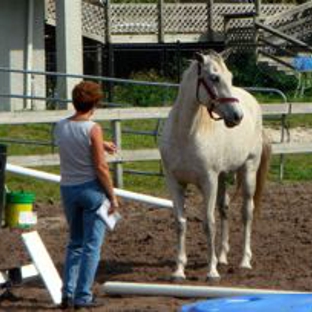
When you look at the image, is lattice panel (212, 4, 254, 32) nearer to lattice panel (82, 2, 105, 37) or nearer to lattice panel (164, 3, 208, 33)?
lattice panel (164, 3, 208, 33)

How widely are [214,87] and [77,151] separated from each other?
183 centimetres

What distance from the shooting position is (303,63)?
3109 centimetres

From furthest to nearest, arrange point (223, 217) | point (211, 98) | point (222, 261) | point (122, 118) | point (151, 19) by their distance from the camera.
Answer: point (151, 19) < point (122, 118) < point (223, 217) < point (222, 261) < point (211, 98)

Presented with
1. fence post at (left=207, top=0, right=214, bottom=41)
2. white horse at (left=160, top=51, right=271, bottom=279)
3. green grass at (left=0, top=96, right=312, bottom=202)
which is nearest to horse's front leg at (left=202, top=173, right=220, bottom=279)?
white horse at (left=160, top=51, right=271, bottom=279)

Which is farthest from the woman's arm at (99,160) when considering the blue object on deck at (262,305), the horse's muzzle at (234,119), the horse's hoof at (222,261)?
the blue object on deck at (262,305)

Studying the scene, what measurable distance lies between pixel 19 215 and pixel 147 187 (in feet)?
12.8

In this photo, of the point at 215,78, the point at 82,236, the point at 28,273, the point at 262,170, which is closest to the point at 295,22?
the point at 262,170

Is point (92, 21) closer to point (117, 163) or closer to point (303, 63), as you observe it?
point (303, 63)

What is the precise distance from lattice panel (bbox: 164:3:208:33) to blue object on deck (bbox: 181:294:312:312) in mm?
26676

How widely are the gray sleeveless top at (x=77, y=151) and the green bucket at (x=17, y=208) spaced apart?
406 cm

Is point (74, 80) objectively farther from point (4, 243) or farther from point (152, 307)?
point (152, 307)

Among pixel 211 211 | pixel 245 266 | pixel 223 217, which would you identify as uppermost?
pixel 211 211

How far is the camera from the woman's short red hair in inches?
363

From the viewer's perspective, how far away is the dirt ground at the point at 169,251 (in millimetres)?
9883
